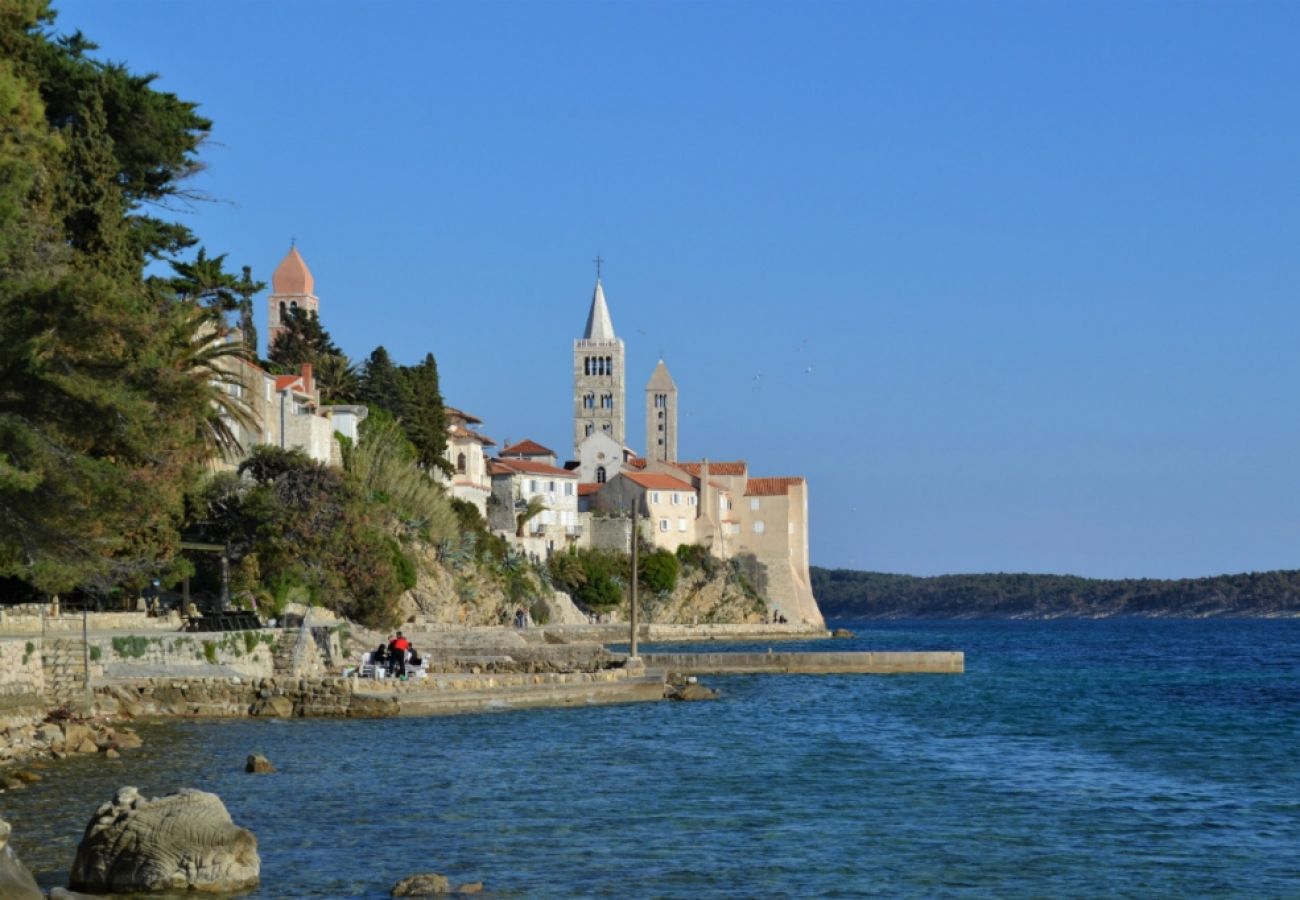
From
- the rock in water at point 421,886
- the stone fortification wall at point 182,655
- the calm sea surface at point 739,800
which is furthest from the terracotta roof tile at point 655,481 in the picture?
the rock in water at point 421,886

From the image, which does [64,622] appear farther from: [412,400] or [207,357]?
[412,400]

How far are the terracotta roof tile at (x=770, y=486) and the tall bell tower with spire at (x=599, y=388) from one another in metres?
20.3

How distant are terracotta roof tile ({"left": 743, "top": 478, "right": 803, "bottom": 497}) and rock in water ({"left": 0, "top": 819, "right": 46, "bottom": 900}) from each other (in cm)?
10242

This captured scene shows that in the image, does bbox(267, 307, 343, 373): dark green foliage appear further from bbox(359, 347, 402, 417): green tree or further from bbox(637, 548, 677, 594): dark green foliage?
bbox(637, 548, 677, 594): dark green foliage

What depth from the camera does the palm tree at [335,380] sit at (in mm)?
78750

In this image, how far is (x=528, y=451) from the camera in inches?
4525

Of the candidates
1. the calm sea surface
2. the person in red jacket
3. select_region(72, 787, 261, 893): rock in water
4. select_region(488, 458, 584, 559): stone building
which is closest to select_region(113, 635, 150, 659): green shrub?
the calm sea surface

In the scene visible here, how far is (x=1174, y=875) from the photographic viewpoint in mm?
17547

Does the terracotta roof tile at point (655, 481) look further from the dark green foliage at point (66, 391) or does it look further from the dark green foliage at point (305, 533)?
the dark green foliage at point (66, 391)

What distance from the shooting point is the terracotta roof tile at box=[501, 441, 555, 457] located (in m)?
115

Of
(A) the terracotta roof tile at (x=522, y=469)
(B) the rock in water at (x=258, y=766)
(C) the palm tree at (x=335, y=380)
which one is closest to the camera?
(B) the rock in water at (x=258, y=766)

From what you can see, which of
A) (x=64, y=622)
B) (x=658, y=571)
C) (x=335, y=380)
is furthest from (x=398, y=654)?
(x=658, y=571)

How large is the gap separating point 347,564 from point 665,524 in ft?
178

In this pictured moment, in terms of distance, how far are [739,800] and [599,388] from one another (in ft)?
371
